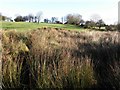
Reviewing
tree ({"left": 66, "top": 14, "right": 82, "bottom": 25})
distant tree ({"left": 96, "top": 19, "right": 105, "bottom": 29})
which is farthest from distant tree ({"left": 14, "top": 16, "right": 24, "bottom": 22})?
distant tree ({"left": 96, "top": 19, "right": 105, "bottom": 29})

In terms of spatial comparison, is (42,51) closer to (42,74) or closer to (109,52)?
(42,74)

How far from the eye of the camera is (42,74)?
5.20m

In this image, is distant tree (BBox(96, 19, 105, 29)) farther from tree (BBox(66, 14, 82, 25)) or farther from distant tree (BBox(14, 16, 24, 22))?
distant tree (BBox(14, 16, 24, 22))

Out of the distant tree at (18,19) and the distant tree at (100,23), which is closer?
the distant tree at (100,23)

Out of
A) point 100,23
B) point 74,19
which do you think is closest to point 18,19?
point 74,19

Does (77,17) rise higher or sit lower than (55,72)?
higher

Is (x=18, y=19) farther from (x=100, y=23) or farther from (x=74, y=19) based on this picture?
(x=100, y=23)

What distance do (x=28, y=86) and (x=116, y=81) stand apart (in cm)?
183

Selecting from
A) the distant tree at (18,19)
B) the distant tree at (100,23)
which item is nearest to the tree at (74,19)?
the distant tree at (100,23)

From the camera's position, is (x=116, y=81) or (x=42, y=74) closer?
(x=116, y=81)

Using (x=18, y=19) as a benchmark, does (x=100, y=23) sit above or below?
below

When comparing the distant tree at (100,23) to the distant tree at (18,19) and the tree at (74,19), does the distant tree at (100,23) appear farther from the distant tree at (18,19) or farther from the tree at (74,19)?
the distant tree at (18,19)

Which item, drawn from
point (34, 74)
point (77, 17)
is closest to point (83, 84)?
point (34, 74)

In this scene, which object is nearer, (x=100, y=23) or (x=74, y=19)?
(x=100, y=23)
